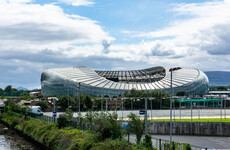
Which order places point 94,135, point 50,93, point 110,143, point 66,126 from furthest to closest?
point 50,93 → point 66,126 → point 94,135 → point 110,143

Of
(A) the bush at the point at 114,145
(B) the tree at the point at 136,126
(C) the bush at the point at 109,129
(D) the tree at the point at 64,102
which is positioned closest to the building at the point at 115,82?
(D) the tree at the point at 64,102

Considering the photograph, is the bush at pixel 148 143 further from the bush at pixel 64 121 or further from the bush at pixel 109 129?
the bush at pixel 64 121

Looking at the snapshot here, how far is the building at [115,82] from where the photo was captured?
145m

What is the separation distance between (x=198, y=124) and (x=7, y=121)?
1663 inches

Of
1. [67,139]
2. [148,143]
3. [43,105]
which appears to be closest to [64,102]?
[43,105]

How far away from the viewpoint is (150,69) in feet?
591

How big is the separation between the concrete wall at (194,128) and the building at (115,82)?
267ft

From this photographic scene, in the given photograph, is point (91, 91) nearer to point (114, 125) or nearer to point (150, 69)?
point (150, 69)

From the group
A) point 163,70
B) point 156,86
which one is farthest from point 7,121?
point 163,70

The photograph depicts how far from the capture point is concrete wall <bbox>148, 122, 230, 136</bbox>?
2136 inches

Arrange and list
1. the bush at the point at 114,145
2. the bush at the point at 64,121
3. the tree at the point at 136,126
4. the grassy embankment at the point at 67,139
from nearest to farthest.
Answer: the bush at the point at 114,145 < the grassy embankment at the point at 67,139 < the tree at the point at 136,126 < the bush at the point at 64,121

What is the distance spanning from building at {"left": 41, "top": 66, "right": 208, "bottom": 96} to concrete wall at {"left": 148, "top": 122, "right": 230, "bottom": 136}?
8142cm

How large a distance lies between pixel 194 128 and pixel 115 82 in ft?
330

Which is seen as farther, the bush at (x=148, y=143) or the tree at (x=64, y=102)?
the tree at (x=64, y=102)
